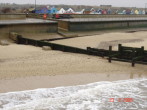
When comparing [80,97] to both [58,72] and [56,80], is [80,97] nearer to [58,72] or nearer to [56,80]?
[56,80]

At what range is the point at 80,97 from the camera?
868cm

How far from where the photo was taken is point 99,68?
1239cm

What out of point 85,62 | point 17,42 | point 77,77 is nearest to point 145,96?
point 77,77

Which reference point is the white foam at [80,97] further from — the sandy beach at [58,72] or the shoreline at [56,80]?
the sandy beach at [58,72]

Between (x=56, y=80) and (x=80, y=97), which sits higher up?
(x=56, y=80)

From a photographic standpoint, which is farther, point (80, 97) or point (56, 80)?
point (56, 80)

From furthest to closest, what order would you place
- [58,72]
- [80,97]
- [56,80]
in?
[58,72] → [56,80] → [80,97]

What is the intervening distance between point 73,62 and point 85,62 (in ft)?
Result: 2.09

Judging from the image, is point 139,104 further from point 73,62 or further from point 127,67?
point 73,62

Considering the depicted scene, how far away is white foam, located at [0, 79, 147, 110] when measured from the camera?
25.9 feet

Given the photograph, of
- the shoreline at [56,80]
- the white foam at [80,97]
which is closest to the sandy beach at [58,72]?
the shoreline at [56,80]

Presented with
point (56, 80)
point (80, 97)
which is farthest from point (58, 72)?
point (80, 97)

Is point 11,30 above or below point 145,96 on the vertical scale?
above

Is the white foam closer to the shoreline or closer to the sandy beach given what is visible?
the shoreline
